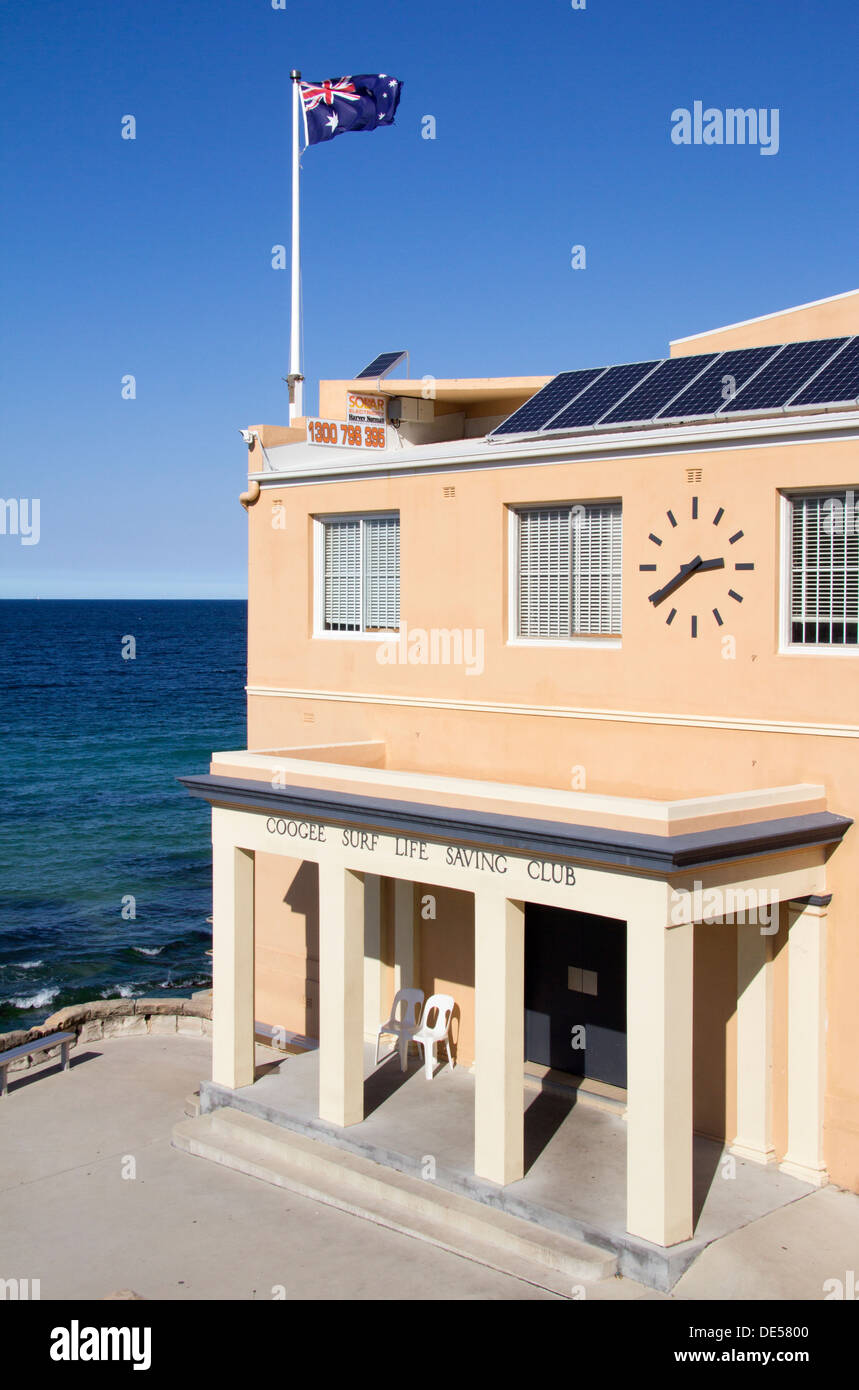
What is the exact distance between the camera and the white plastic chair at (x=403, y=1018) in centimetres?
1561

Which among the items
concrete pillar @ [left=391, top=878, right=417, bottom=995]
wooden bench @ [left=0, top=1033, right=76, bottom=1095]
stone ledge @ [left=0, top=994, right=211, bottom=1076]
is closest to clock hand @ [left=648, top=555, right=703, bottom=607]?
concrete pillar @ [left=391, top=878, right=417, bottom=995]

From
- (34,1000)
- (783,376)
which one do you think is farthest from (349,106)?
(34,1000)

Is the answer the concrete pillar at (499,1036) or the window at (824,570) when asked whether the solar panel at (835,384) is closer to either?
the window at (824,570)

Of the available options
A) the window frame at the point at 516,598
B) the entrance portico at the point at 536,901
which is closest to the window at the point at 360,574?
the window frame at the point at 516,598

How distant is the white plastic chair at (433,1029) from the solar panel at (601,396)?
6.74m

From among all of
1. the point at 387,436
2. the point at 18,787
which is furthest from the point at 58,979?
the point at 18,787

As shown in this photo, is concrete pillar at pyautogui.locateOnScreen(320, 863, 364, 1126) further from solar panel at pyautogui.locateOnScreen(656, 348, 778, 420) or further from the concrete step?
solar panel at pyautogui.locateOnScreen(656, 348, 778, 420)

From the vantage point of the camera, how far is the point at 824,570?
1238cm

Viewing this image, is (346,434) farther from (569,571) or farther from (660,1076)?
(660,1076)

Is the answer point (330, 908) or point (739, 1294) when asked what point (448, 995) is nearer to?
point (330, 908)

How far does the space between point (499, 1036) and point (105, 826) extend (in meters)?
38.8

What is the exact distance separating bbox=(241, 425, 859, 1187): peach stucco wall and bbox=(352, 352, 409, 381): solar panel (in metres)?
3.65

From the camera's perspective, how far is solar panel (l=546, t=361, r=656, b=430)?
46.7 feet

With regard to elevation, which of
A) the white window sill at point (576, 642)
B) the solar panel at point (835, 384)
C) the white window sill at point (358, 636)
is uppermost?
the solar panel at point (835, 384)
